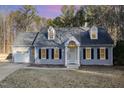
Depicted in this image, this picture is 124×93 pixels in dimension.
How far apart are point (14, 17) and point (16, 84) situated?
5.02 meters

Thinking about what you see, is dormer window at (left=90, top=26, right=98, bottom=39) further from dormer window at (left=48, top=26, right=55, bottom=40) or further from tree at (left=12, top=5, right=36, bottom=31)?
tree at (left=12, top=5, right=36, bottom=31)

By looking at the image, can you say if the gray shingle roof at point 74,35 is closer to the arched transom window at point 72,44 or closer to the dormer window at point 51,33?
the dormer window at point 51,33

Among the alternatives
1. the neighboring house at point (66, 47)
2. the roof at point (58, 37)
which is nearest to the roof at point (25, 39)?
the neighboring house at point (66, 47)

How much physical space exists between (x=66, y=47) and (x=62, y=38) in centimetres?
75

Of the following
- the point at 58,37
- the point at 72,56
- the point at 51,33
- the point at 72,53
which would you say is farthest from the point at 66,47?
the point at 51,33

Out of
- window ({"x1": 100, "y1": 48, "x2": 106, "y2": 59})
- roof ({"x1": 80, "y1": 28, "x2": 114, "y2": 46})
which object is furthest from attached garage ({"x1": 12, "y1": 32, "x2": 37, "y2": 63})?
window ({"x1": 100, "y1": 48, "x2": 106, "y2": 59})

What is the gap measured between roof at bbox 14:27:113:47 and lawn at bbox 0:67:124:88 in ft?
11.5

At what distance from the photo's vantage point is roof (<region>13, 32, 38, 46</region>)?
18402mm

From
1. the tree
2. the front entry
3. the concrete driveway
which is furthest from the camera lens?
the front entry

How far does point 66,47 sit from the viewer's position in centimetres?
1834
